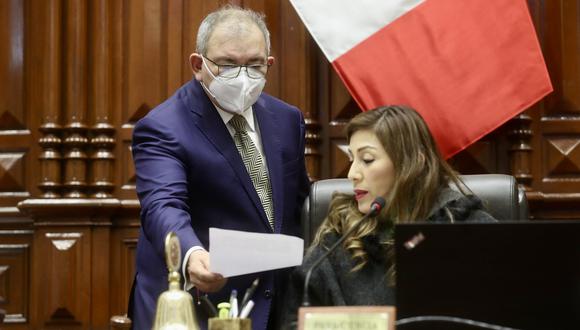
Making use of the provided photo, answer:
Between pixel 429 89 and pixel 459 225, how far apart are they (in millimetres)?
1812

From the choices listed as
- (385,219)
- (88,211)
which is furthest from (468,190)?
(88,211)

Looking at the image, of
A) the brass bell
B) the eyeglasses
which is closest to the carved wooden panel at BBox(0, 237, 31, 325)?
the eyeglasses

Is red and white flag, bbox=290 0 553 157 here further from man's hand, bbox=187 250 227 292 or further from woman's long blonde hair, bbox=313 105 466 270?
man's hand, bbox=187 250 227 292

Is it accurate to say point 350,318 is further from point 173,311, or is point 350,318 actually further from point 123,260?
point 123,260

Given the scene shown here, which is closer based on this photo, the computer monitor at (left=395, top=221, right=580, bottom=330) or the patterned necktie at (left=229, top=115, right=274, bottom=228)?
the computer monitor at (left=395, top=221, right=580, bottom=330)

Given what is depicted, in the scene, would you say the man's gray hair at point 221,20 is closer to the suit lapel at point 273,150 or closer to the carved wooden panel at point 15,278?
the suit lapel at point 273,150

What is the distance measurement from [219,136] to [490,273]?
1.22 metres

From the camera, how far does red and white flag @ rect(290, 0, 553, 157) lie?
3502mm

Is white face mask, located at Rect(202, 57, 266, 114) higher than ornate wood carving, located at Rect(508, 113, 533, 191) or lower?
higher

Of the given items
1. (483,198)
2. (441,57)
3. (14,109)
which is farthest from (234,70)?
(14,109)

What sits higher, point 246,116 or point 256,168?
point 246,116

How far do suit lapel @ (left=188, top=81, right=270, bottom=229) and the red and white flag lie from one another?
0.83 metres

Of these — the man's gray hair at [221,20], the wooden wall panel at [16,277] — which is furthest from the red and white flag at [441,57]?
the wooden wall panel at [16,277]

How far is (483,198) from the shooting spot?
8.90 feet
